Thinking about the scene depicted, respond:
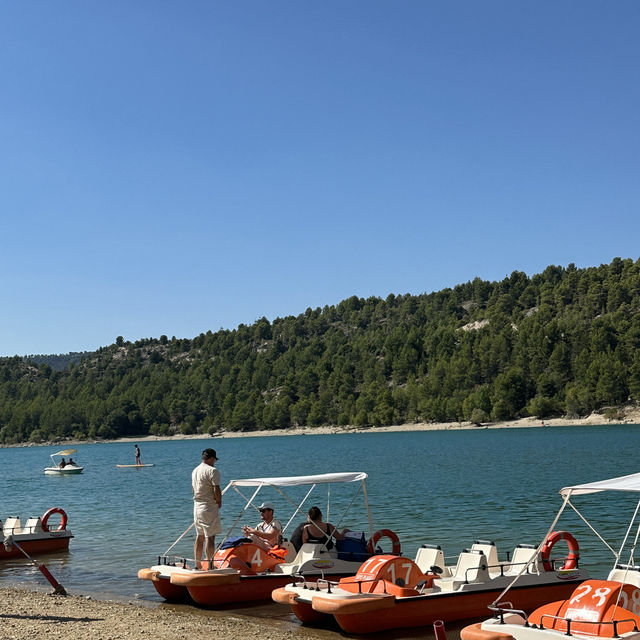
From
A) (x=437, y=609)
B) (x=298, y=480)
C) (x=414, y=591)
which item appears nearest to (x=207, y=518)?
(x=298, y=480)

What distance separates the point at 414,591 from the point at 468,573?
139cm

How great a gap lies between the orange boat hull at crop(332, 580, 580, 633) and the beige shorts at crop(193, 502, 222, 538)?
330 centimetres

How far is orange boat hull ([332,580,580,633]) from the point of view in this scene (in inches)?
563

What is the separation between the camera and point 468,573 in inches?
621

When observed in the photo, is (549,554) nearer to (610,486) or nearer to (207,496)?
(610,486)

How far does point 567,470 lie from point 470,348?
144 metres

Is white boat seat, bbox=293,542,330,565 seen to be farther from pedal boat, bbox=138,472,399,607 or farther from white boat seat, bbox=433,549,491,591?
white boat seat, bbox=433,549,491,591

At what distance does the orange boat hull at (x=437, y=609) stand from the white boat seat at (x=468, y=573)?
0.32m

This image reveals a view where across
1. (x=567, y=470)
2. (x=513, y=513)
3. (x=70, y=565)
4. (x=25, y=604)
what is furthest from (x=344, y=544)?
(x=567, y=470)

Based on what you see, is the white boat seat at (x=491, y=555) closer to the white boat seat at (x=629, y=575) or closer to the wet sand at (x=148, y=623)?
the wet sand at (x=148, y=623)

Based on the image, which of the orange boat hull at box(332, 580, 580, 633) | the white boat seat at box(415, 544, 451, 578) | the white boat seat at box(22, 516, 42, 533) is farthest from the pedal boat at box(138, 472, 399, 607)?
the white boat seat at box(22, 516, 42, 533)

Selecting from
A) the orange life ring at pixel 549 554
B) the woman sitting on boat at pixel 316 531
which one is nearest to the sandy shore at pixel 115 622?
the woman sitting on boat at pixel 316 531

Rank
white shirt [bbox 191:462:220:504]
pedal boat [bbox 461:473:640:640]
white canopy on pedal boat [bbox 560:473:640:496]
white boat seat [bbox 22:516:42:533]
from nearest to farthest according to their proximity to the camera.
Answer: pedal boat [bbox 461:473:640:640]
white canopy on pedal boat [bbox 560:473:640:496]
white shirt [bbox 191:462:220:504]
white boat seat [bbox 22:516:42:533]

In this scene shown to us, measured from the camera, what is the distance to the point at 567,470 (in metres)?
55.8
